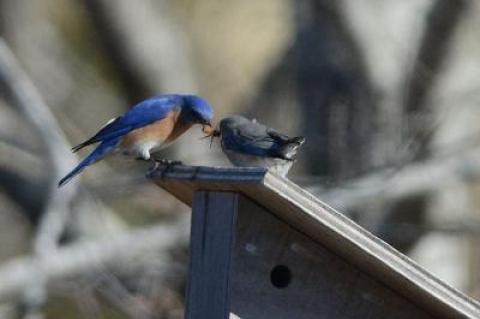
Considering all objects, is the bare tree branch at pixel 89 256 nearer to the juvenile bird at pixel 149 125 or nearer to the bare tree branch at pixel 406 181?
the bare tree branch at pixel 406 181

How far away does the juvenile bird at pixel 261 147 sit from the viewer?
4.39 m

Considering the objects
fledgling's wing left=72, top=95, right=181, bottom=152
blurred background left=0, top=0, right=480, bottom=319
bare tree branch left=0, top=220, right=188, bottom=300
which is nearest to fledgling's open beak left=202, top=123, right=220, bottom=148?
fledgling's wing left=72, top=95, right=181, bottom=152

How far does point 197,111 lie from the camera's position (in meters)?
5.79

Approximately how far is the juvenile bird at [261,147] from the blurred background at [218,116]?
3090 mm

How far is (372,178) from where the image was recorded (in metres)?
8.21

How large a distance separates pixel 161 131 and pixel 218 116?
3.70 m

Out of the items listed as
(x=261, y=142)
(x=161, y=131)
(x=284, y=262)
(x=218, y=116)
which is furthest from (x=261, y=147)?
(x=218, y=116)

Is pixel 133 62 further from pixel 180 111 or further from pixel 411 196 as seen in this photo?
pixel 180 111

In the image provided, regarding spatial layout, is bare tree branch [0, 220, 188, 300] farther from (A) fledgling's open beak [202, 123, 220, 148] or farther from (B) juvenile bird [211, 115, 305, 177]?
(B) juvenile bird [211, 115, 305, 177]

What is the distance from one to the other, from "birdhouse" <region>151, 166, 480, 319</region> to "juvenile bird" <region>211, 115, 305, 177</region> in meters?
0.22

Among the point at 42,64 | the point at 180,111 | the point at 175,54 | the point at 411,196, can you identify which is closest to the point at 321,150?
the point at 411,196

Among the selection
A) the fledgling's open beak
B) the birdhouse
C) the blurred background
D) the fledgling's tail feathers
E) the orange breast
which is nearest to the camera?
the birdhouse

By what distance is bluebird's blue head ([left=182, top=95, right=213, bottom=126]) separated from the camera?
577cm

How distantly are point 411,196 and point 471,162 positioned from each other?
1.72ft
